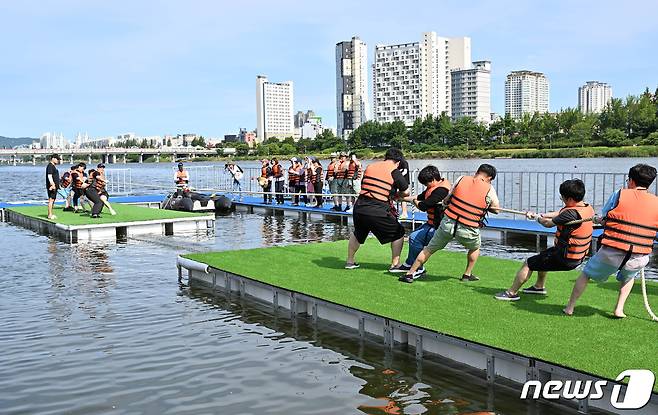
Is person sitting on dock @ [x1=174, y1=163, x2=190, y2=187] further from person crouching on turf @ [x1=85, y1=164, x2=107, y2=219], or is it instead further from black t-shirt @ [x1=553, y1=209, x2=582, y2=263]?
black t-shirt @ [x1=553, y1=209, x2=582, y2=263]

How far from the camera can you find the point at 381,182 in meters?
Result: 10.7

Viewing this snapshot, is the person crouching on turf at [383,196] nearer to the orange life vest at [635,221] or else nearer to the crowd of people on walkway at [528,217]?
the crowd of people on walkway at [528,217]

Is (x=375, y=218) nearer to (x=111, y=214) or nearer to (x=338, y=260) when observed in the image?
(x=338, y=260)

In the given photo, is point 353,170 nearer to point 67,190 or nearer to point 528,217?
point 67,190

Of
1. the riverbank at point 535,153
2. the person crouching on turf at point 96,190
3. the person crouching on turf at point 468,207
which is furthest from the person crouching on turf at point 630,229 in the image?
the riverbank at point 535,153

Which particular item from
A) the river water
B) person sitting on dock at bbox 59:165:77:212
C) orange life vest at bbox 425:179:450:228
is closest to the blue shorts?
the river water

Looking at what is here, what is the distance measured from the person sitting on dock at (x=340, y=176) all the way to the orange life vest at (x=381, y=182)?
Result: 542 inches

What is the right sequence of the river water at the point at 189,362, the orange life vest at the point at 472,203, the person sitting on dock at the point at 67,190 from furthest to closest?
the person sitting on dock at the point at 67,190
the orange life vest at the point at 472,203
the river water at the point at 189,362

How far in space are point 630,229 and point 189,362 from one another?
534 centimetres

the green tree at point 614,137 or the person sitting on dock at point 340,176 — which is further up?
the green tree at point 614,137

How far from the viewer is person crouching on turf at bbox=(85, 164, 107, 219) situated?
72.9ft

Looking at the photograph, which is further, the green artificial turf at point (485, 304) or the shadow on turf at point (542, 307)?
the shadow on turf at point (542, 307)

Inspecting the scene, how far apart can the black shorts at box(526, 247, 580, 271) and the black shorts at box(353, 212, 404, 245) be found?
268cm

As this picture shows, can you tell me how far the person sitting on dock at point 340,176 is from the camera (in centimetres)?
2464
